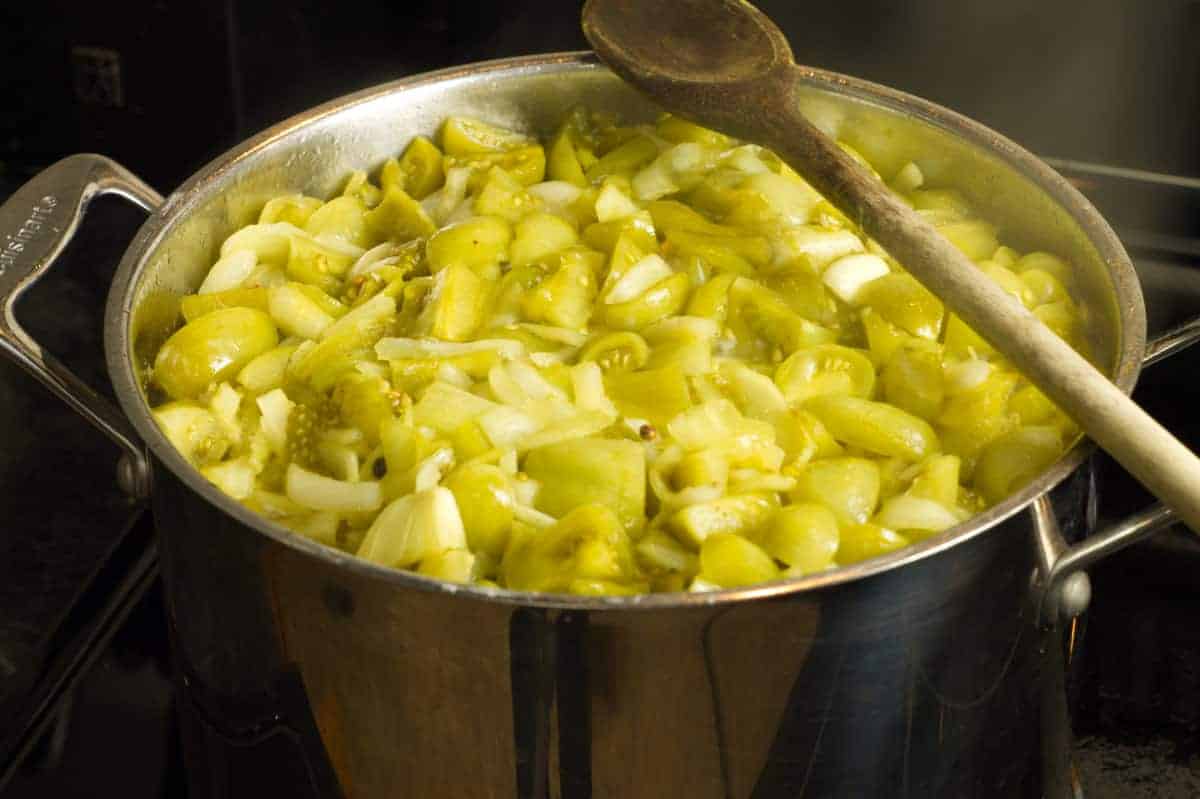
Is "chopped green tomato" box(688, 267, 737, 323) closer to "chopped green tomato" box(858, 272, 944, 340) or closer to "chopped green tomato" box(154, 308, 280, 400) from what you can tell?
"chopped green tomato" box(858, 272, 944, 340)

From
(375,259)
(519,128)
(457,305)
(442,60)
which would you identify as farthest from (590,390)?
(442,60)

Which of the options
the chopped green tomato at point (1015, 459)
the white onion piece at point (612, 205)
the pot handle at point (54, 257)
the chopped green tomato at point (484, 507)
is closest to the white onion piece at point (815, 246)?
the white onion piece at point (612, 205)

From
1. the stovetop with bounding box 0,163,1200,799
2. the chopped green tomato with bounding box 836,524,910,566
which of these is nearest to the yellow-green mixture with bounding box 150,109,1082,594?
the chopped green tomato with bounding box 836,524,910,566

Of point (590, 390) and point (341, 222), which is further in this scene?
point (341, 222)

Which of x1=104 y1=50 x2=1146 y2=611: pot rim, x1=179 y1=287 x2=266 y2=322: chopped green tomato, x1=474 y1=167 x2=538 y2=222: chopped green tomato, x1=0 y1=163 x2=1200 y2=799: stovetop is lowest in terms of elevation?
x1=0 y1=163 x2=1200 y2=799: stovetop

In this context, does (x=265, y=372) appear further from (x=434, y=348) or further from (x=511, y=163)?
(x=511, y=163)

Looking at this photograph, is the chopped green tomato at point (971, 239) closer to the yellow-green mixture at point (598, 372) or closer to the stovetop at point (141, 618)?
the yellow-green mixture at point (598, 372)

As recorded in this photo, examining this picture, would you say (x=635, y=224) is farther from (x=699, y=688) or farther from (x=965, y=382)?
(x=699, y=688)
